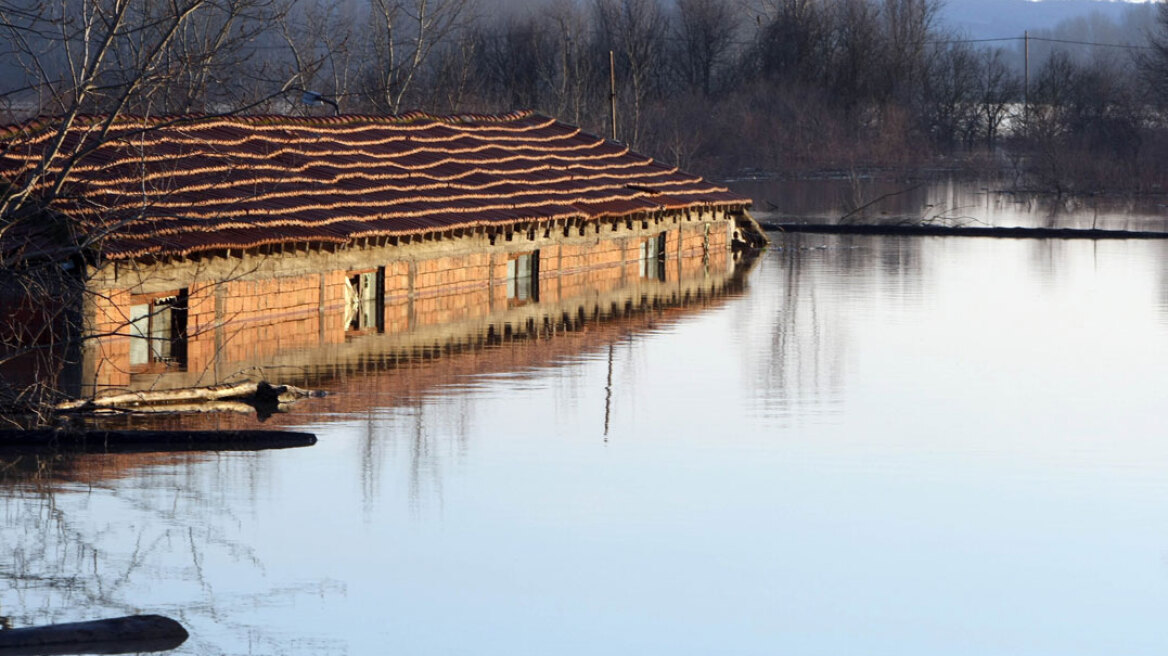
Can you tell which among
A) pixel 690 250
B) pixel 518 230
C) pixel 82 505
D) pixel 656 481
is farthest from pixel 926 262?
pixel 82 505

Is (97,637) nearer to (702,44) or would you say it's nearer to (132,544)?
(132,544)

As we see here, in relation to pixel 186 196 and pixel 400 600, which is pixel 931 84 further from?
pixel 400 600

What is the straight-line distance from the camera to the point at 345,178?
27016mm

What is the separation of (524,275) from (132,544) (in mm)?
19376

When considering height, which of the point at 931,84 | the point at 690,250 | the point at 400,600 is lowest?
the point at 400,600

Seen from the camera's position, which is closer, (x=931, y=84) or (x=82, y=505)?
(x=82, y=505)

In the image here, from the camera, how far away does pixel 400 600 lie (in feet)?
33.3

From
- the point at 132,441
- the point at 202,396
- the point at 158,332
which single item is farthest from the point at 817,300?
the point at 132,441

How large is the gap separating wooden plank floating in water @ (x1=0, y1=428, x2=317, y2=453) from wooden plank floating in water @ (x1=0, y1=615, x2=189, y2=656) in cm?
523

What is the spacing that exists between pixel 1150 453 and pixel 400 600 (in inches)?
299

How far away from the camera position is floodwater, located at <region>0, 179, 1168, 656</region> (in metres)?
9.84

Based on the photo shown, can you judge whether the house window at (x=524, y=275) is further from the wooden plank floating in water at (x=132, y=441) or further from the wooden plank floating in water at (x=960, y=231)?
the wooden plank floating in water at (x=960, y=231)

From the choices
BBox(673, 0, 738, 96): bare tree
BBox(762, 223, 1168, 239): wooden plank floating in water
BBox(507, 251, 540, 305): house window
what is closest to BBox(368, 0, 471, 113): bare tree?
BBox(507, 251, 540, 305): house window

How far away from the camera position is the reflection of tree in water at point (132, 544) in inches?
385
